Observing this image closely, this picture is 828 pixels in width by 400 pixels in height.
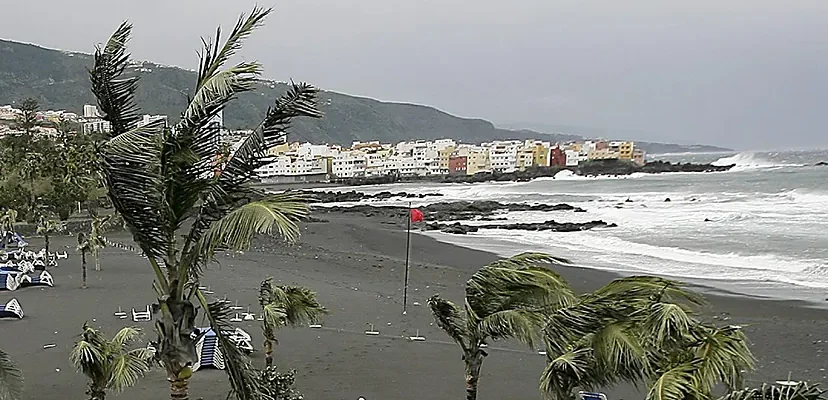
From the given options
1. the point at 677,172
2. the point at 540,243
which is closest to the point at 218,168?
the point at 540,243

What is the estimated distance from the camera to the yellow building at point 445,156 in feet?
382

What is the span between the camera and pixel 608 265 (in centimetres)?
2156

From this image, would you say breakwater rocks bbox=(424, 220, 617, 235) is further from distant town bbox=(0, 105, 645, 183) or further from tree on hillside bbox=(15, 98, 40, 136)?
distant town bbox=(0, 105, 645, 183)

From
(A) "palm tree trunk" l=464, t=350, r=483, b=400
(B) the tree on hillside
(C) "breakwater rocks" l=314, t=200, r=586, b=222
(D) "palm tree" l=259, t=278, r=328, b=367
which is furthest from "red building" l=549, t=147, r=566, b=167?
(A) "palm tree trunk" l=464, t=350, r=483, b=400

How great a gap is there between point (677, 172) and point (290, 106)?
310 feet

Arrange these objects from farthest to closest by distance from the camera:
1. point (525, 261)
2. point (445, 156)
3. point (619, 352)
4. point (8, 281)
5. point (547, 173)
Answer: point (445, 156), point (547, 173), point (8, 281), point (525, 261), point (619, 352)

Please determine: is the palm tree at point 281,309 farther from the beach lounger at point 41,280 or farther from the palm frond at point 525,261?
the beach lounger at point 41,280

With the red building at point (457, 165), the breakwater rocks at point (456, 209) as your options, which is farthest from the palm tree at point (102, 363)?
the red building at point (457, 165)

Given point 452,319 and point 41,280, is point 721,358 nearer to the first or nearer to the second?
point 452,319

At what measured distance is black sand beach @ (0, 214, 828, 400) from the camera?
28.8 feet

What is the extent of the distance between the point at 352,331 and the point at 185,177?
6874mm

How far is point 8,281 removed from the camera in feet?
48.7

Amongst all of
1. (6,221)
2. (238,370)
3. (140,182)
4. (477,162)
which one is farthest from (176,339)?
(477,162)

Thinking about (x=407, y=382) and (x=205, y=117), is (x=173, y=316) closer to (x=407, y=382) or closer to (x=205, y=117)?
(x=205, y=117)
